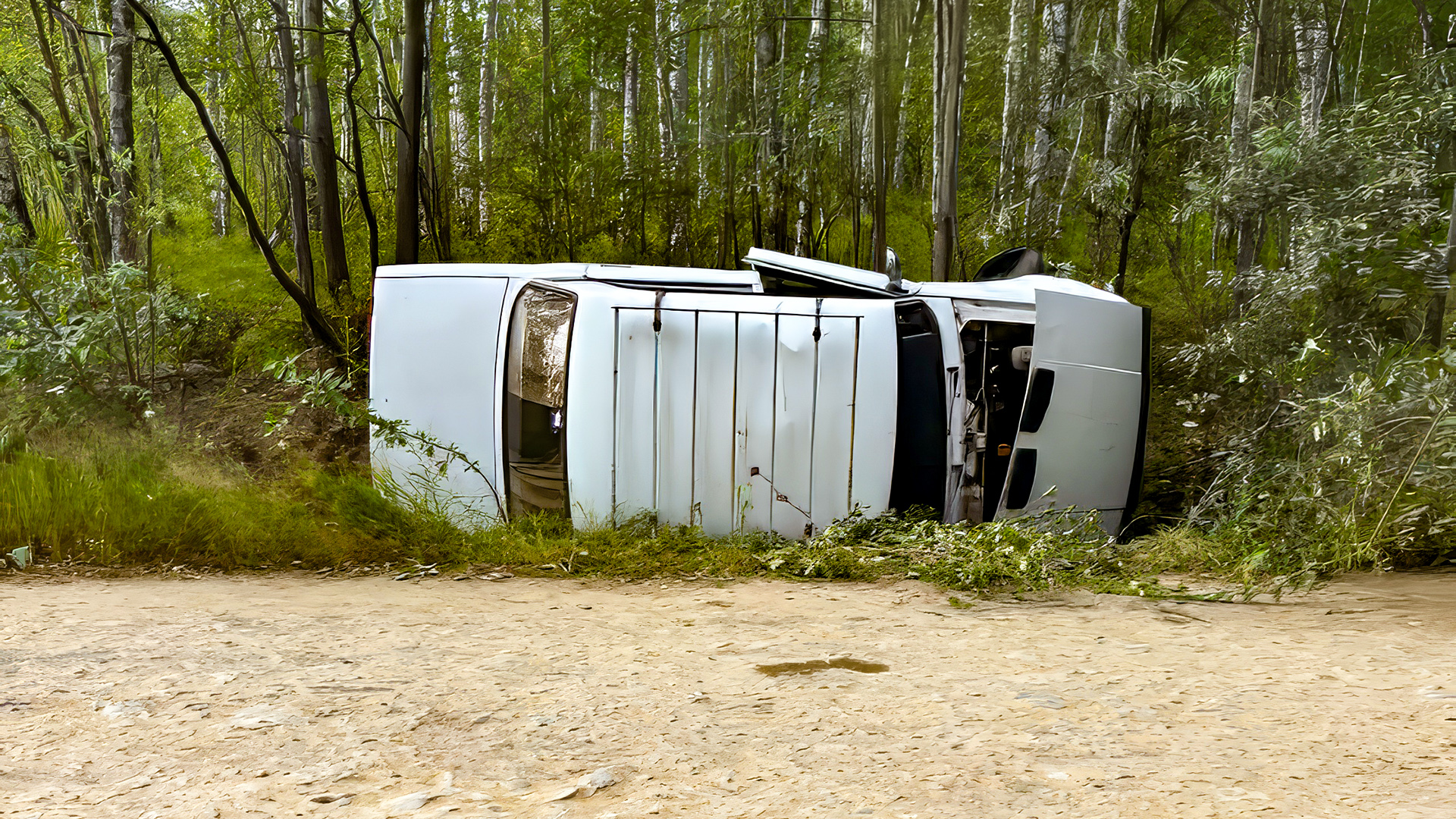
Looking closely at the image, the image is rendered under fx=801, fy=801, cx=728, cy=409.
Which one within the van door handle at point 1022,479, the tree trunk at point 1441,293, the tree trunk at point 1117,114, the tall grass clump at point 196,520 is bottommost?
the tall grass clump at point 196,520

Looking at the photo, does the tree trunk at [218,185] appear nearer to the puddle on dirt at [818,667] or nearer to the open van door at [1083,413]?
the open van door at [1083,413]

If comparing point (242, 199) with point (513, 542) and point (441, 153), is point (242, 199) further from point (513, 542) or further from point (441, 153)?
point (513, 542)

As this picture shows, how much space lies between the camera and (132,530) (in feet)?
14.1

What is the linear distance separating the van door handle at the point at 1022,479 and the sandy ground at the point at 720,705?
1.05 m

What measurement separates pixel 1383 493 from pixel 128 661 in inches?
216

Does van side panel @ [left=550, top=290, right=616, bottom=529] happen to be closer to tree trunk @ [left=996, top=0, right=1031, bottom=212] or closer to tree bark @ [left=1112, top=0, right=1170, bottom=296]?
Answer: tree bark @ [left=1112, top=0, right=1170, bottom=296]

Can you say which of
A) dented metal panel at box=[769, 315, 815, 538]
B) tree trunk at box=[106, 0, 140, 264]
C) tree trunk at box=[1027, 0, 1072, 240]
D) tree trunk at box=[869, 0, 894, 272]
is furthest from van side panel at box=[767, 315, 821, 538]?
tree trunk at box=[106, 0, 140, 264]

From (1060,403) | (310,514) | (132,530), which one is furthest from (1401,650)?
(132,530)

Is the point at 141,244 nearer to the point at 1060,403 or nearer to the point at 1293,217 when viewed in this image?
the point at 1060,403

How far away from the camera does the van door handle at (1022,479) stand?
4781 millimetres

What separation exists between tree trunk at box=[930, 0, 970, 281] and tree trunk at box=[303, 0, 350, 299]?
18.6 ft

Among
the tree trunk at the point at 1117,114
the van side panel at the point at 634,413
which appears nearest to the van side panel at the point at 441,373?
the van side panel at the point at 634,413

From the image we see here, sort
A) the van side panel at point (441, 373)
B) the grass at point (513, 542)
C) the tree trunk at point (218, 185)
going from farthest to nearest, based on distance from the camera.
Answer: the tree trunk at point (218, 185), the van side panel at point (441, 373), the grass at point (513, 542)

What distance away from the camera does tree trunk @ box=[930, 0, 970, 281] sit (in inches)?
286
